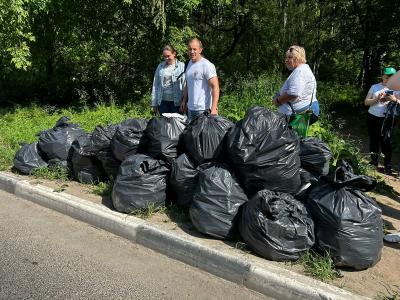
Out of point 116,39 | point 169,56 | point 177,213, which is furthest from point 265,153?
point 116,39

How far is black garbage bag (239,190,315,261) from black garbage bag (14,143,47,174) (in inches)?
139

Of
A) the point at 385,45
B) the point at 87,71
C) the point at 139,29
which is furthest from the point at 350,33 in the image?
the point at 87,71

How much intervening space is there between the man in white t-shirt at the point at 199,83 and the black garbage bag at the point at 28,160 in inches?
85.7

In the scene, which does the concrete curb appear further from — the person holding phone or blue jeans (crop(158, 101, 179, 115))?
the person holding phone

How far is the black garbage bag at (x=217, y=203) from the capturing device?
3814mm

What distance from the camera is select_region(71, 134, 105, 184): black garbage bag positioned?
5453 mm

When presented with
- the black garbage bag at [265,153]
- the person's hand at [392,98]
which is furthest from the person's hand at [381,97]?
the black garbage bag at [265,153]

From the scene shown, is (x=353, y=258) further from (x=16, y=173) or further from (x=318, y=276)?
(x=16, y=173)

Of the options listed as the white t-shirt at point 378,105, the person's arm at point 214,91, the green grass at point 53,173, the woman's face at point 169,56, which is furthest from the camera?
the white t-shirt at point 378,105

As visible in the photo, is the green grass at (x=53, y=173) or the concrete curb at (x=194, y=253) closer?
the concrete curb at (x=194, y=253)

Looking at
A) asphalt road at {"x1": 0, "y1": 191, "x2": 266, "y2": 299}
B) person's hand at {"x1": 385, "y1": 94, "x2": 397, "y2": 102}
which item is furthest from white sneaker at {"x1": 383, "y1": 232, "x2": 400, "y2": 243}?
person's hand at {"x1": 385, "y1": 94, "x2": 397, "y2": 102}

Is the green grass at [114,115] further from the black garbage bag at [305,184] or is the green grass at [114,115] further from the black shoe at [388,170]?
the black garbage bag at [305,184]

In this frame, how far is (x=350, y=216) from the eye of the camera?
133 inches

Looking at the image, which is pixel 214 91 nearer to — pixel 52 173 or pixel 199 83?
pixel 199 83
